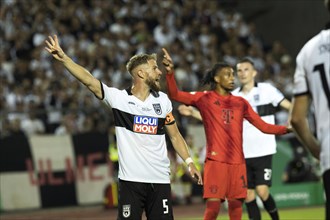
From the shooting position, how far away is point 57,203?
746 inches

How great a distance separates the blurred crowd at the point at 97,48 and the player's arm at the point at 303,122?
1414cm

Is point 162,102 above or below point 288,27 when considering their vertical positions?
below

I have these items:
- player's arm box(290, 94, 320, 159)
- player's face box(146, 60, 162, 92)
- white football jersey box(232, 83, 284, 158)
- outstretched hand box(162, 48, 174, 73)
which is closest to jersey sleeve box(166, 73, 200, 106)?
outstretched hand box(162, 48, 174, 73)

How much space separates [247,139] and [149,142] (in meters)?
4.14

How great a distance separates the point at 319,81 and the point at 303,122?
10.9 inches

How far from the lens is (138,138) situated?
7684 millimetres

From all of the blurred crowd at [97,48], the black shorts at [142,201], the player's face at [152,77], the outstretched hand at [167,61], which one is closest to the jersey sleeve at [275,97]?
the outstretched hand at [167,61]

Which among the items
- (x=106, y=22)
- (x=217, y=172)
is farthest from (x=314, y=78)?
(x=106, y=22)

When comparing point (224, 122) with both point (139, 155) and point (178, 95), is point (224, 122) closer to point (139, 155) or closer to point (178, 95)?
point (178, 95)

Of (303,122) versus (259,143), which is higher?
(259,143)

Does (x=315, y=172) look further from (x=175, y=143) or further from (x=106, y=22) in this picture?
(x=175, y=143)

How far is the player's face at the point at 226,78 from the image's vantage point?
9.75 meters

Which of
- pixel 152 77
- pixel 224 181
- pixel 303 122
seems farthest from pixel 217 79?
pixel 303 122

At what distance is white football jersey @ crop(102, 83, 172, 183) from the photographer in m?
→ 7.66
